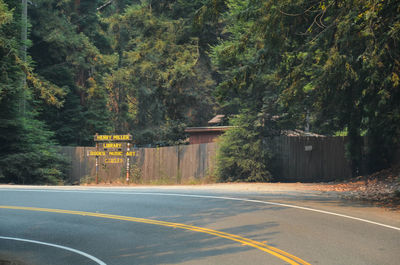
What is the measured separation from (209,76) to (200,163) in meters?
12.6

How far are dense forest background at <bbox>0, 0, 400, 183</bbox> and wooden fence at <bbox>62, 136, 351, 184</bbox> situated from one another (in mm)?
1125

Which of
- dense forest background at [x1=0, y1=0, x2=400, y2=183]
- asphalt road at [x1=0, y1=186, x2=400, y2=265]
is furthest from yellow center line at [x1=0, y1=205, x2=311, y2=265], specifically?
dense forest background at [x1=0, y1=0, x2=400, y2=183]

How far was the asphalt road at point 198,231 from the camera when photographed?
8195 mm

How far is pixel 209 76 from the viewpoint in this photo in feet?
129

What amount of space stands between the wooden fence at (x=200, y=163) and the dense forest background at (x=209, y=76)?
1.13m

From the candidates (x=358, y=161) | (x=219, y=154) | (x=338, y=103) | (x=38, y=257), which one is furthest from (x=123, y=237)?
(x=358, y=161)

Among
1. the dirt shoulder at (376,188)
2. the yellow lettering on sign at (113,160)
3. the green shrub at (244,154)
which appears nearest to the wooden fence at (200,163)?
the yellow lettering on sign at (113,160)

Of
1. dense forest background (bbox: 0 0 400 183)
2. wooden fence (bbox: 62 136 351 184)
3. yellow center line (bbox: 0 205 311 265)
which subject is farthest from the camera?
wooden fence (bbox: 62 136 351 184)

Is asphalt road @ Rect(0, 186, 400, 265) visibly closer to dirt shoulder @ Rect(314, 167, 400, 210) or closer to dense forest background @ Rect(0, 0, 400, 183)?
dirt shoulder @ Rect(314, 167, 400, 210)

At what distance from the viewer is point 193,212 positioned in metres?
13.0

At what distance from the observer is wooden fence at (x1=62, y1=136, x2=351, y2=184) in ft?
87.1

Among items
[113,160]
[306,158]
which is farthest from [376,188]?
[113,160]

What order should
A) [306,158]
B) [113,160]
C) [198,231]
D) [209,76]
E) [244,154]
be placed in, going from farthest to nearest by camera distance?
1. [209,76]
2. [113,160]
3. [306,158]
4. [244,154]
5. [198,231]

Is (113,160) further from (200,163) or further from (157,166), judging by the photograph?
(200,163)
